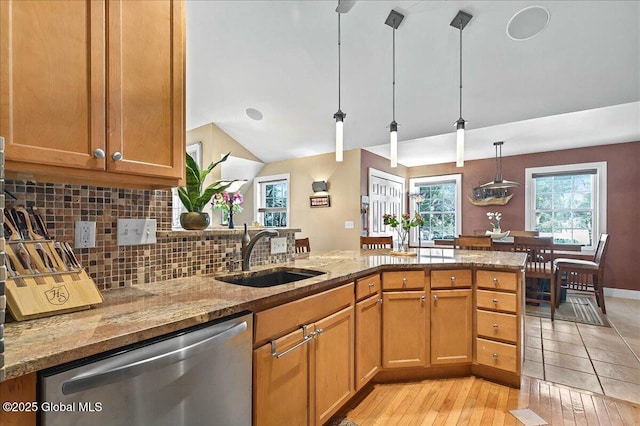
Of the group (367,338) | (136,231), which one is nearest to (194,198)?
(136,231)

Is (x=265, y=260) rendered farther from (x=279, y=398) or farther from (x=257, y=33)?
(x=257, y=33)

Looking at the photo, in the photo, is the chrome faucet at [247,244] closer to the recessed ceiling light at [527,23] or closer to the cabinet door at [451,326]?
the cabinet door at [451,326]

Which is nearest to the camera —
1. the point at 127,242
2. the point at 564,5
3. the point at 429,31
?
the point at 127,242

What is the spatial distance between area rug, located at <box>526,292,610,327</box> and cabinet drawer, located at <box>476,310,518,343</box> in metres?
2.15

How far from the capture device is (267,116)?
14.7 feet

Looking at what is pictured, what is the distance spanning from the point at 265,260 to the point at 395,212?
14.9ft

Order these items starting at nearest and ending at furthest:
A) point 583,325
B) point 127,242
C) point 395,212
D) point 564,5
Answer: point 127,242 → point 564,5 → point 583,325 → point 395,212

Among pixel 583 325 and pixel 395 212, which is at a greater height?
pixel 395 212

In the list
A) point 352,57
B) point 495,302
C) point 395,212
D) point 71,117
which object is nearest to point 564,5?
point 352,57

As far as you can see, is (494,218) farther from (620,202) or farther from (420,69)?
(420,69)

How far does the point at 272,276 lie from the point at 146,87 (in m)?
1.26

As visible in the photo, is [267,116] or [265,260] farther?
[267,116]

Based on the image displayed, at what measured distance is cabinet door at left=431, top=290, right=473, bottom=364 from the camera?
2225mm

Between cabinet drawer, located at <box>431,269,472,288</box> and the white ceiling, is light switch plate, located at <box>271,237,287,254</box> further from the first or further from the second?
the white ceiling
